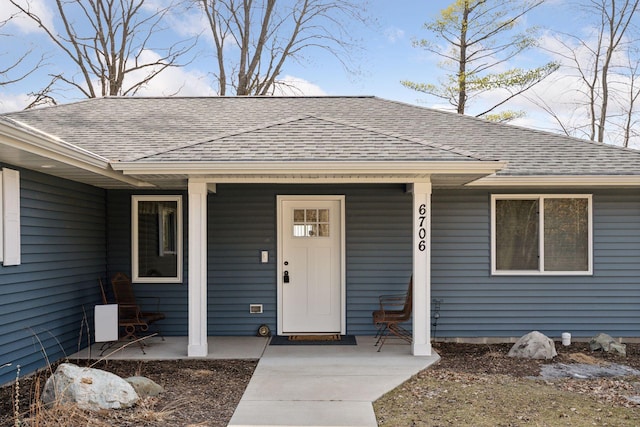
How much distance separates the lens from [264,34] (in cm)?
1681

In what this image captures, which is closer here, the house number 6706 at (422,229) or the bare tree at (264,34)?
the house number 6706 at (422,229)

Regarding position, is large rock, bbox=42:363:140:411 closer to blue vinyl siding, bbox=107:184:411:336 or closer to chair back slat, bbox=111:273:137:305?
chair back slat, bbox=111:273:137:305

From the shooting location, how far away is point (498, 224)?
7.94 m

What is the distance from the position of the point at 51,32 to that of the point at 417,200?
13397mm

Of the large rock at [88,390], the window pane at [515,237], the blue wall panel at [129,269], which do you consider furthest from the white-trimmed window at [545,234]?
the large rock at [88,390]

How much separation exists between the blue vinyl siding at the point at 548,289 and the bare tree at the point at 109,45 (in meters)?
12.0

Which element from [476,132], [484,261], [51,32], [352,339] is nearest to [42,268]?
[352,339]

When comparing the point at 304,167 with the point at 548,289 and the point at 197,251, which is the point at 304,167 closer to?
the point at 197,251

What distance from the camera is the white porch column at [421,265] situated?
668 cm

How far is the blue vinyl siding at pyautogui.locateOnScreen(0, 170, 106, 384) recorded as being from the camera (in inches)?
225

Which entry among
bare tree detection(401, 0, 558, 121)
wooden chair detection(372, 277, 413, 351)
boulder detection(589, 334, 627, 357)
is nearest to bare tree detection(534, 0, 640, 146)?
bare tree detection(401, 0, 558, 121)

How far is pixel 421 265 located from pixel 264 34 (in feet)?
39.2

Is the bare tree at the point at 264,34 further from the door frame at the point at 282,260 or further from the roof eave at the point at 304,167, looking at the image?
the roof eave at the point at 304,167

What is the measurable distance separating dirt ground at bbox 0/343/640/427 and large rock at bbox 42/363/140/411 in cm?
9
